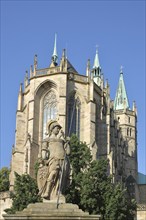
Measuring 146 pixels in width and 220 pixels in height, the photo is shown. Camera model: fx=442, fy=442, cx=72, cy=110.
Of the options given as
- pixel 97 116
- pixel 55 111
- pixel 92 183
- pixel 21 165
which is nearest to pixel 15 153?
pixel 21 165

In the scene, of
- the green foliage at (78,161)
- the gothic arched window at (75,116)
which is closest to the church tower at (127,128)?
the gothic arched window at (75,116)

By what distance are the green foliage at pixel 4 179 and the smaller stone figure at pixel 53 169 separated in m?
47.3

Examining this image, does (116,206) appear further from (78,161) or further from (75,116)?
(75,116)

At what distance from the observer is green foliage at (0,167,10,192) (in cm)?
5623

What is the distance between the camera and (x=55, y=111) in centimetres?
5088

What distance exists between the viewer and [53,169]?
947 centimetres

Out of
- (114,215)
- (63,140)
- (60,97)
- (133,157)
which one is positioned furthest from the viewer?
(133,157)

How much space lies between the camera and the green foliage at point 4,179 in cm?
5623

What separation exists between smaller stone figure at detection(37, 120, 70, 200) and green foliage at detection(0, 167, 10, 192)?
155ft

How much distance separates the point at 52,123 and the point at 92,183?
71.5 feet

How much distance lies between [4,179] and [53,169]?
5064cm

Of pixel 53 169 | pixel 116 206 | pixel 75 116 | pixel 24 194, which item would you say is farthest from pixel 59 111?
pixel 53 169

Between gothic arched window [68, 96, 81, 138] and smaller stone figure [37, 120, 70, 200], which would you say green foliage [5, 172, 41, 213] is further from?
smaller stone figure [37, 120, 70, 200]

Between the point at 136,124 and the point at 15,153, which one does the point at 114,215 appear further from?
the point at 136,124
